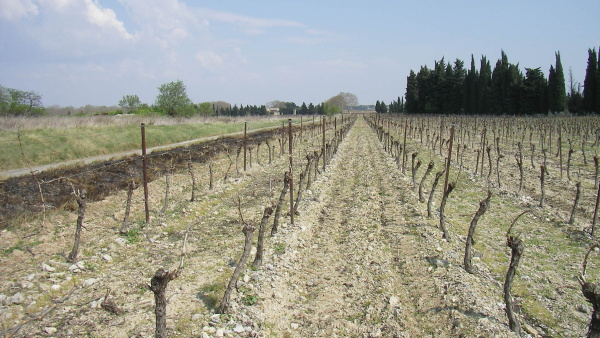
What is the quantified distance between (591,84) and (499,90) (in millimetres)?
12949

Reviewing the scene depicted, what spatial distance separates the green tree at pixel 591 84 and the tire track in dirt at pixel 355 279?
47.0 meters

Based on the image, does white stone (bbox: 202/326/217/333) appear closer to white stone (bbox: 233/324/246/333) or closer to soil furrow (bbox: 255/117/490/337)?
white stone (bbox: 233/324/246/333)

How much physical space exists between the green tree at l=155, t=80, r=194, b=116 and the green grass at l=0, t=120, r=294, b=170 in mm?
28317

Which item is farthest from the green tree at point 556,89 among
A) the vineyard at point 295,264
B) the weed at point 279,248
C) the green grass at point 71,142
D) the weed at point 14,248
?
the weed at point 14,248

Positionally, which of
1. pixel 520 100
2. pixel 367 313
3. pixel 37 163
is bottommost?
pixel 367 313

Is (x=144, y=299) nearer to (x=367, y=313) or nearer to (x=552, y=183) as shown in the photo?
(x=367, y=313)

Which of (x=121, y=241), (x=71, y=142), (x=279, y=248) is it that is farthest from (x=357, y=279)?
(x=71, y=142)

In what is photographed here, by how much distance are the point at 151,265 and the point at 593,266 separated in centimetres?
759

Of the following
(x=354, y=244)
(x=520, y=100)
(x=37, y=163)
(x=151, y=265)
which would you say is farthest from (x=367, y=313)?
(x=520, y=100)

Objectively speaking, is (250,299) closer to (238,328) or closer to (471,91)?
Answer: (238,328)

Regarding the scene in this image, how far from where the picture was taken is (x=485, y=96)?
5878 cm

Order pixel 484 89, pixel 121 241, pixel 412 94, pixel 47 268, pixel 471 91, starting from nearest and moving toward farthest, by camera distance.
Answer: pixel 47 268
pixel 121 241
pixel 484 89
pixel 471 91
pixel 412 94

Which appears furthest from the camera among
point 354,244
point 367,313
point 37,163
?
point 37,163

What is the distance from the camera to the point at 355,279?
6.00 meters
